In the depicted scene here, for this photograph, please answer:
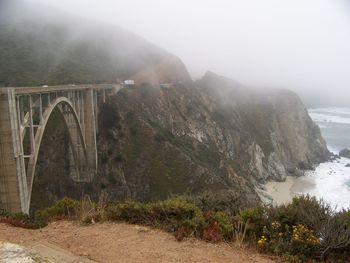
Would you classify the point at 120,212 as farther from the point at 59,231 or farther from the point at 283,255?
the point at 283,255

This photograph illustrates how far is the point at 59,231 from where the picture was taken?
899 cm

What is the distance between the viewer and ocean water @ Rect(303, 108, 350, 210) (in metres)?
57.5

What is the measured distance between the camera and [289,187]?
212 feet

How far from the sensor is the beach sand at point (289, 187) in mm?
58950

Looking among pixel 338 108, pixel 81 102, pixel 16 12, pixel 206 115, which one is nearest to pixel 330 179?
pixel 206 115

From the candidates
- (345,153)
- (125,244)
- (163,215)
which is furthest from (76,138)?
(345,153)

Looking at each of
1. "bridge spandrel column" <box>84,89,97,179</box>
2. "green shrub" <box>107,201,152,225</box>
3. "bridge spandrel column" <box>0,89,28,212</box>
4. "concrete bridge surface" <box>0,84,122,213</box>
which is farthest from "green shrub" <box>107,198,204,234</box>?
"bridge spandrel column" <box>84,89,97,179</box>

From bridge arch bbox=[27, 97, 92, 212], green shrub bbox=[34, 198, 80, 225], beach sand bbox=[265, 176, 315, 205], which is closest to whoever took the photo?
green shrub bbox=[34, 198, 80, 225]

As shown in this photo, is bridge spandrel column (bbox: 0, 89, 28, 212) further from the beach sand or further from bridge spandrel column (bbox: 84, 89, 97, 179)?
the beach sand

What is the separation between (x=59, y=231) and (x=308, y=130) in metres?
89.7

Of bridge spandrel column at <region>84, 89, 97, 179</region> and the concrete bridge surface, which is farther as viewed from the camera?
bridge spandrel column at <region>84, 89, 97, 179</region>

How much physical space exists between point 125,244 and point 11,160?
19.2 meters

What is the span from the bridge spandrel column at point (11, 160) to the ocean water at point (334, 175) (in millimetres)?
19091

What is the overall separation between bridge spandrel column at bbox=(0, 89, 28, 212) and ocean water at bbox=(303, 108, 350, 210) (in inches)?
752
